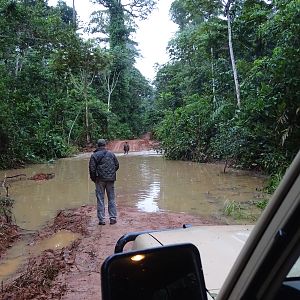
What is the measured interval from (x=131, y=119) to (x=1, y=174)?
2866 centimetres

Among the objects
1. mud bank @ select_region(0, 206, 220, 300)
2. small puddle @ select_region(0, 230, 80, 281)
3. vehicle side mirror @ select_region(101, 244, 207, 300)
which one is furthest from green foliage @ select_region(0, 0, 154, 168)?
vehicle side mirror @ select_region(101, 244, 207, 300)

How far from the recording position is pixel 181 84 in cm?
3584

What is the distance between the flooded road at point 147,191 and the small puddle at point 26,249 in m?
1.42

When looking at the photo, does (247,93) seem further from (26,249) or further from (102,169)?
(26,249)

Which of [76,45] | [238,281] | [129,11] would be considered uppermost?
[129,11]

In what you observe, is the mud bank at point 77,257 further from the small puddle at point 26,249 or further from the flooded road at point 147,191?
the flooded road at point 147,191

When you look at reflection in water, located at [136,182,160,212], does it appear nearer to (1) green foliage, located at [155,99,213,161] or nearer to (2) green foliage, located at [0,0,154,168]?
(2) green foliage, located at [0,0,154,168]

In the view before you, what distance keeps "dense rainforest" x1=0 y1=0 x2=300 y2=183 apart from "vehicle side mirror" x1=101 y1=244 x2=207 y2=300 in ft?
40.3

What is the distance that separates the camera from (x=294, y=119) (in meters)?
14.2

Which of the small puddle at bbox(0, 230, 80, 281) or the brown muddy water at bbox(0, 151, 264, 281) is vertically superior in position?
the small puddle at bbox(0, 230, 80, 281)

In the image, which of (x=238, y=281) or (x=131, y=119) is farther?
(x=131, y=119)

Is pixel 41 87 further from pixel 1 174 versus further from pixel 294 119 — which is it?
pixel 294 119

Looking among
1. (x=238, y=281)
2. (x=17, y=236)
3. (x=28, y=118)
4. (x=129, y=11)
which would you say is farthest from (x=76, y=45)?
(x=129, y=11)

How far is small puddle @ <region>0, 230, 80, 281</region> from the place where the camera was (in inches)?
263
